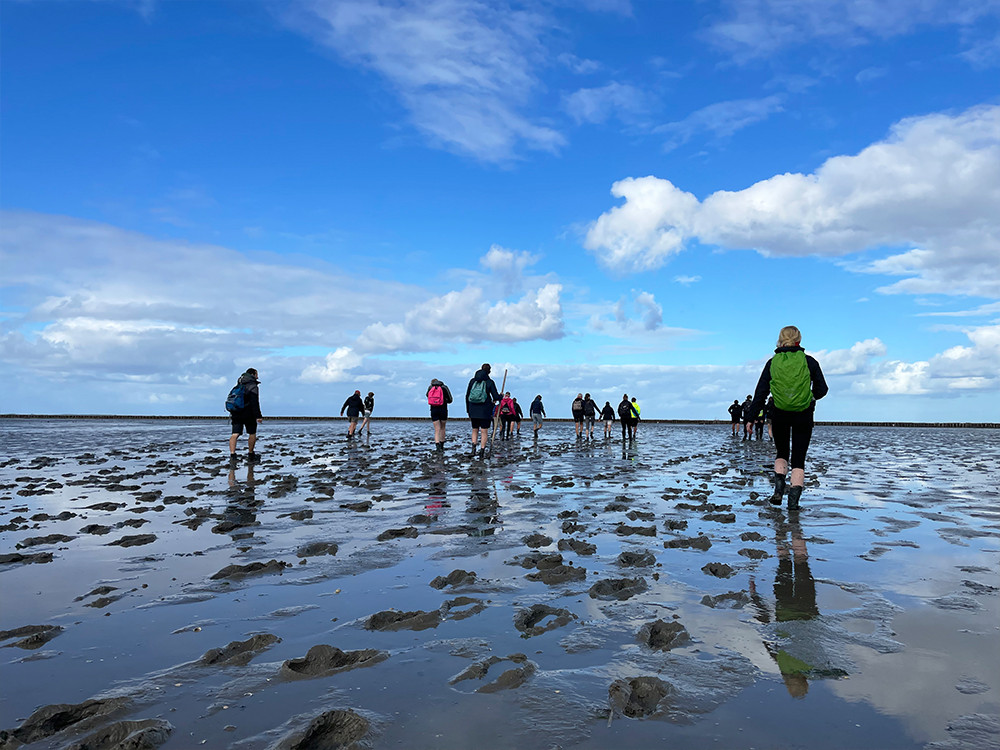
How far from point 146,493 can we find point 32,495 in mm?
2056

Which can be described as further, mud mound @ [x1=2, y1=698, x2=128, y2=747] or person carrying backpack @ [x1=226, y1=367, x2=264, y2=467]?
person carrying backpack @ [x1=226, y1=367, x2=264, y2=467]

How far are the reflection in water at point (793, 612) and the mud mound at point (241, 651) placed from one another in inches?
125

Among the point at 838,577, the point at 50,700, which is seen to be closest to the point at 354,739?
the point at 50,700

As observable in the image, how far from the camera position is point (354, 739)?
2.92 m

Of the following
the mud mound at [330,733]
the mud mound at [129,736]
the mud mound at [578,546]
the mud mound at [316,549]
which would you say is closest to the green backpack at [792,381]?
the mud mound at [578,546]

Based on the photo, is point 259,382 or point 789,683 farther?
point 259,382

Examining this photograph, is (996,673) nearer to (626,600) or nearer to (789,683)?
(789,683)

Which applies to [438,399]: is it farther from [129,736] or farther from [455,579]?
[129,736]

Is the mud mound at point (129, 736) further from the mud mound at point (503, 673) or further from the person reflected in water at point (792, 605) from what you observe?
the person reflected in water at point (792, 605)

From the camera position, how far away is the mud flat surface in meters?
3.03

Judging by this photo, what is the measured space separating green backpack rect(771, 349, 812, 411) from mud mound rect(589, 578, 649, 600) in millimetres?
5463

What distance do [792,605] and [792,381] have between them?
5576mm

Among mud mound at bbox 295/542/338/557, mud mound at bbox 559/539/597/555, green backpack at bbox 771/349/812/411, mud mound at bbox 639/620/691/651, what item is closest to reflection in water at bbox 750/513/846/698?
mud mound at bbox 639/620/691/651

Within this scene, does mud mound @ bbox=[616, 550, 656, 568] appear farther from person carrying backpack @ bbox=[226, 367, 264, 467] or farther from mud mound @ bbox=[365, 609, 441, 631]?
person carrying backpack @ bbox=[226, 367, 264, 467]
